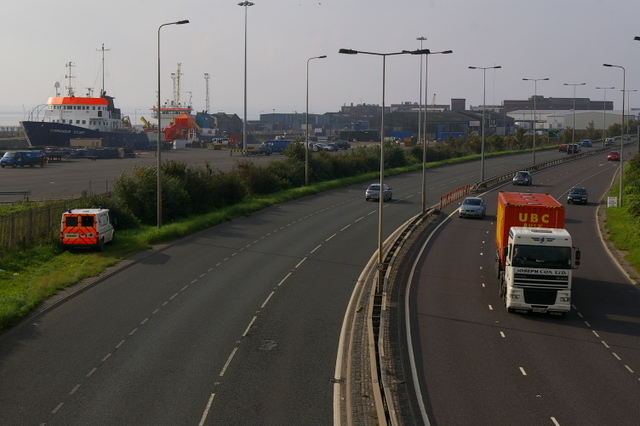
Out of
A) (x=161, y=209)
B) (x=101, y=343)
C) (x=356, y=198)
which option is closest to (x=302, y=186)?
(x=356, y=198)

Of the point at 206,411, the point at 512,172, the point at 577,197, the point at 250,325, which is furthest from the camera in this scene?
the point at 512,172

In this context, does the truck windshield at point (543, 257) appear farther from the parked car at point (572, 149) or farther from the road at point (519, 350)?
the parked car at point (572, 149)

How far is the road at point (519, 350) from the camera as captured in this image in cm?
1471

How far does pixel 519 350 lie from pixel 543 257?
443 cm

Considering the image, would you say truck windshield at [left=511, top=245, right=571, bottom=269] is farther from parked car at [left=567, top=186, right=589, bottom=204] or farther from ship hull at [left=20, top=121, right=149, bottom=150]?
ship hull at [left=20, top=121, right=149, bottom=150]

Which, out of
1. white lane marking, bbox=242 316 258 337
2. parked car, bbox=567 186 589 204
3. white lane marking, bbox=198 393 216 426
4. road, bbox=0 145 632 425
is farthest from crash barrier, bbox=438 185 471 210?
white lane marking, bbox=198 393 216 426

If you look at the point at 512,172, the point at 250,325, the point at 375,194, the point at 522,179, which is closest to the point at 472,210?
the point at 375,194

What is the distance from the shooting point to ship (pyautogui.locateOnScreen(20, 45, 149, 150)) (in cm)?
10812

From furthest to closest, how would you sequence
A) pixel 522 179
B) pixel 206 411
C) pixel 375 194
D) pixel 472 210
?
pixel 522 179 < pixel 375 194 < pixel 472 210 < pixel 206 411

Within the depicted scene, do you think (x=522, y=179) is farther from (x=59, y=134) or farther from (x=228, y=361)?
(x=59, y=134)

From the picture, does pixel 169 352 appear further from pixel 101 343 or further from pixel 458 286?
pixel 458 286

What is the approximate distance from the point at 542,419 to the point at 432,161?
84616 mm

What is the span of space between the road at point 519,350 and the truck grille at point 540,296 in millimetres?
637

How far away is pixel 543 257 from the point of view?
73.2 ft
